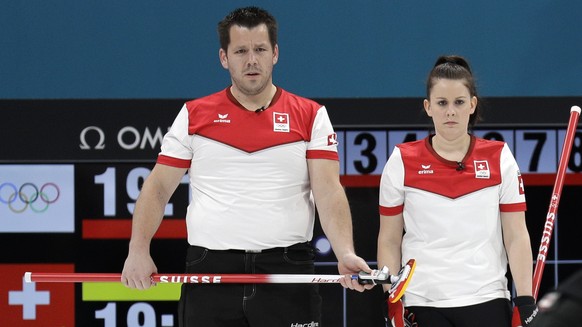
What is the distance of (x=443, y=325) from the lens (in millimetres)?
3373

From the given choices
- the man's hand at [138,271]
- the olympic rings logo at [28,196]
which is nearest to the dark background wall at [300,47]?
the olympic rings logo at [28,196]

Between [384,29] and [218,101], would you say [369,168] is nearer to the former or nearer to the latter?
[384,29]

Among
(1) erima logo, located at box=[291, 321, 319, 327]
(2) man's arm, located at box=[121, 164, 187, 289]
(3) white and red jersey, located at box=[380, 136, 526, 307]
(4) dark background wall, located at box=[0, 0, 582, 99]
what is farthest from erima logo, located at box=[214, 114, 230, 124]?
(4) dark background wall, located at box=[0, 0, 582, 99]

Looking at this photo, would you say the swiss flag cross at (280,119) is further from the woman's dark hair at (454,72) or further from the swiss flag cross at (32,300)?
the swiss flag cross at (32,300)

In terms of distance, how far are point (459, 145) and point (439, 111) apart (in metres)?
0.16

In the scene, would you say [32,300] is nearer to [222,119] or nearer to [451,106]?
[222,119]

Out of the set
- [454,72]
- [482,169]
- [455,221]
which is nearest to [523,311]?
[455,221]

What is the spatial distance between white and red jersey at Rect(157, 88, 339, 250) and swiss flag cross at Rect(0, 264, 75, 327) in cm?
143

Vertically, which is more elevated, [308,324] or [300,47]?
[300,47]

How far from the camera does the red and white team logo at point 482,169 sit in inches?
139

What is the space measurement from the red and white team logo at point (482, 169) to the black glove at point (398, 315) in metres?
0.56

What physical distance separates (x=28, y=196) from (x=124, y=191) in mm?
461

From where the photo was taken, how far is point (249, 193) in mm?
3393

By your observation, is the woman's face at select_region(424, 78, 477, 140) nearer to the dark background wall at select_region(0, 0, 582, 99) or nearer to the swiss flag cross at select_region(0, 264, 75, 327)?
the dark background wall at select_region(0, 0, 582, 99)
